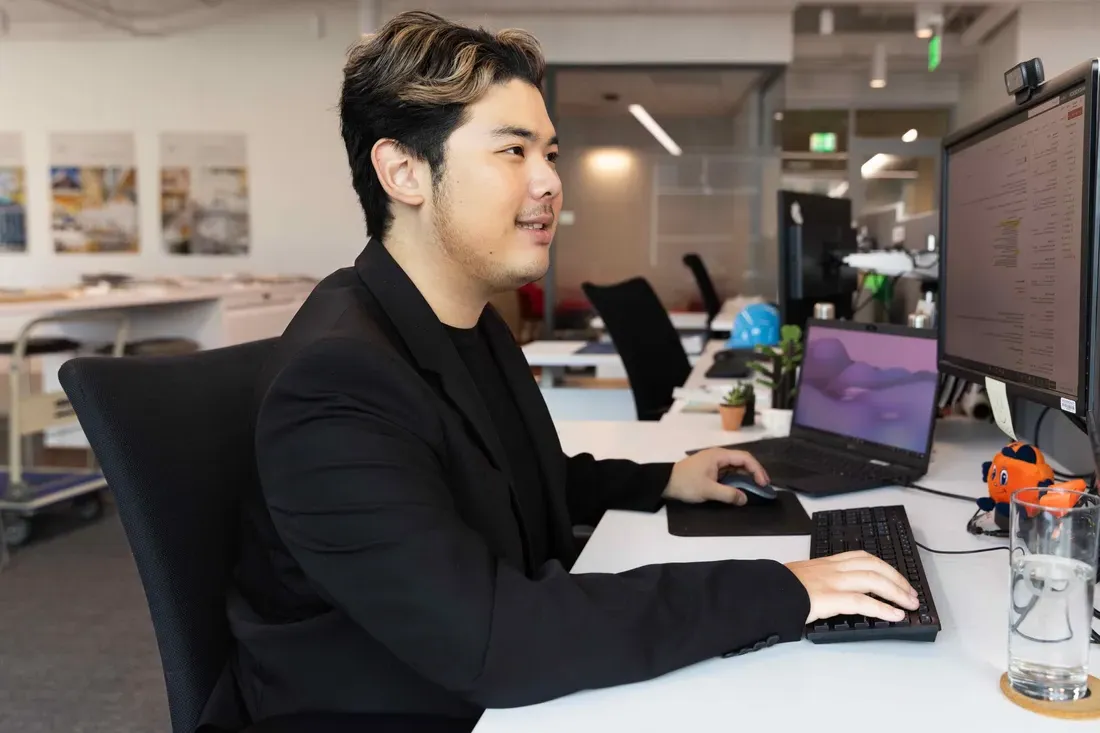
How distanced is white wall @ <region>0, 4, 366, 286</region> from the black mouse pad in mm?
6682

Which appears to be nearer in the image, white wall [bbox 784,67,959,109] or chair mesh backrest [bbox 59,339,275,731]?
chair mesh backrest [bbox 59,339,275,731]

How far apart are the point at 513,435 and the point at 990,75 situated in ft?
28.5

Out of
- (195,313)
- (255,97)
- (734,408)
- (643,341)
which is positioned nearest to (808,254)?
(734,408)

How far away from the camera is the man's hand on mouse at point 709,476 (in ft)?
4.58

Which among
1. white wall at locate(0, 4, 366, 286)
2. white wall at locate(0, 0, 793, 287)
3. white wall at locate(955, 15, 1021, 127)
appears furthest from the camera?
white wall at locate(0, 4, 366, 286)

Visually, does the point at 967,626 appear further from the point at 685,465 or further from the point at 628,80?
the point at 628,80

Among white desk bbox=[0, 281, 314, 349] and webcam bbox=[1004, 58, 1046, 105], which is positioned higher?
webcam bbox=[1004, 58, 1046, 105]

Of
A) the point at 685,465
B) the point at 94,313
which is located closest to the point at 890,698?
the point at 685,465

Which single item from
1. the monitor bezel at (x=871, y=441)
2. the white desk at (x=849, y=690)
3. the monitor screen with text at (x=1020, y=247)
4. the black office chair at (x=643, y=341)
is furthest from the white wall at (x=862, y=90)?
the white desk at (x=849, y=690)

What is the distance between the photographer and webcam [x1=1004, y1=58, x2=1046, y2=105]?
3.92 ft

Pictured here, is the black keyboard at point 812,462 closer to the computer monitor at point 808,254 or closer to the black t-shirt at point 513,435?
the black t-shirt at point 513,435

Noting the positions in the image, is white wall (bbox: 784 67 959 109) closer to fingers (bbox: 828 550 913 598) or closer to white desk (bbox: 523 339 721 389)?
white desk (bbox: 523 339 721 389)

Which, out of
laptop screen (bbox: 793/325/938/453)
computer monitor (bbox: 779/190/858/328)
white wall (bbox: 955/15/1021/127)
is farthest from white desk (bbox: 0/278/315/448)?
white wall (bbox: 955/15/1021/127)

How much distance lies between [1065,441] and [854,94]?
28.1 ft
